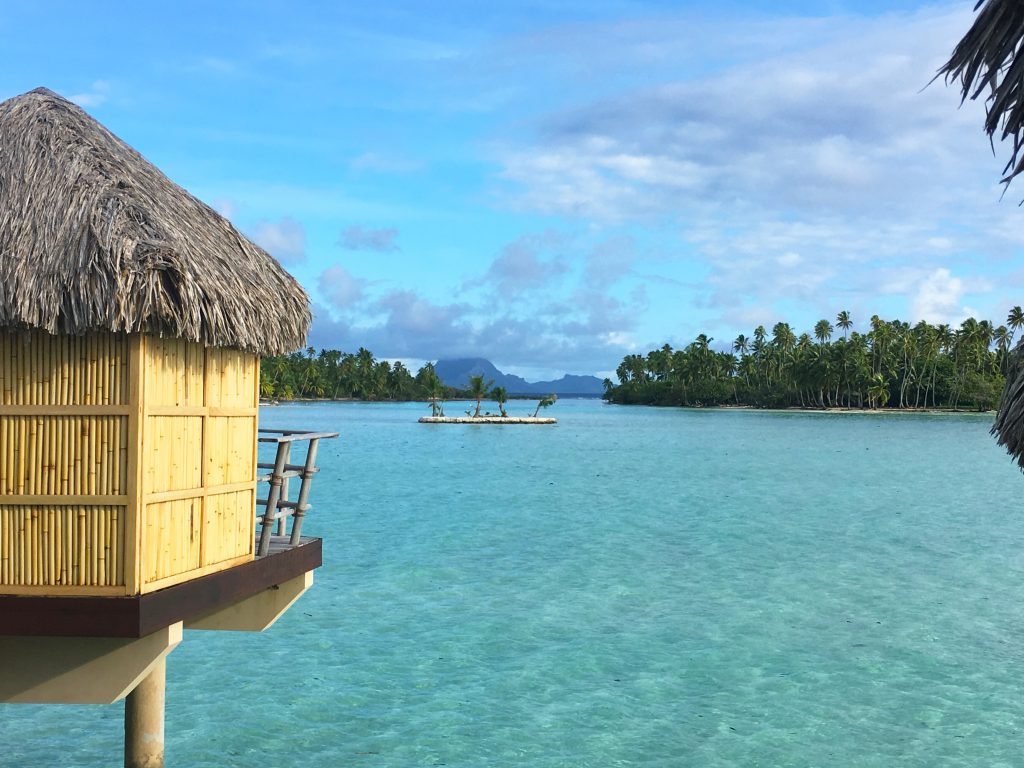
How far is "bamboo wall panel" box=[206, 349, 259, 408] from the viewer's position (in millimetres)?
6324

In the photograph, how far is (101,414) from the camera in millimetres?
5590

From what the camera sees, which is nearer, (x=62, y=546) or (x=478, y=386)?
(x=62, y=546)

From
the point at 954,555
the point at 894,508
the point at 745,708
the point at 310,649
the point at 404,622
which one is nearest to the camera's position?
the point at 745,708

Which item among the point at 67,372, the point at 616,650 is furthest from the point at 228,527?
the point at 616,650

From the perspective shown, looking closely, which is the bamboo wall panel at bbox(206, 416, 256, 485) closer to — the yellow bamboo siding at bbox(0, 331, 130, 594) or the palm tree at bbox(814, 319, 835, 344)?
Answer: the yellow bamboo siding at bbox(0, 331, 130, 594)

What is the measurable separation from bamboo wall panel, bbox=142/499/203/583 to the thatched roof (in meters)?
1.08

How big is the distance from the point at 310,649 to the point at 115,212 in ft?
29.1

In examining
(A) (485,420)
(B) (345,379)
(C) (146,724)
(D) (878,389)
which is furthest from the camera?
(B) (345,379)

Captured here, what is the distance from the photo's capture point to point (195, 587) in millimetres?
6066

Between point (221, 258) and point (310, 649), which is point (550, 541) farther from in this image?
point (221, 258)

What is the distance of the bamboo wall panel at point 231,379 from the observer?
6.32 meters

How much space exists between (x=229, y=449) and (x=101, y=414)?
1107mm

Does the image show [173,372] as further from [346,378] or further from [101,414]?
[346,378]

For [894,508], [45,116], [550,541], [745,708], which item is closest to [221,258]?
[45,116]
